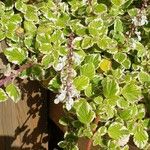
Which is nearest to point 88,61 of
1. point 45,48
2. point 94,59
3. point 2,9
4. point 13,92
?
point 94,59

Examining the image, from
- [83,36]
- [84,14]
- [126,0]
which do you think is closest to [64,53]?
[83,36]

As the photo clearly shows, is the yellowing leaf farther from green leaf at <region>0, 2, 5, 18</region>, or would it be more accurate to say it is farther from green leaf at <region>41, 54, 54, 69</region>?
green leaf at <region>0, 2, 5, 18</region>

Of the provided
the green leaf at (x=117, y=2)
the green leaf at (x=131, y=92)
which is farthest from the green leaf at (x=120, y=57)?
the green leaf at (x=117, y=2)

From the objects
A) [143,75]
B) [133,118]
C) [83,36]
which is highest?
[83,36]

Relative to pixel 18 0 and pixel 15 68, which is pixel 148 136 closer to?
pixel 15 68

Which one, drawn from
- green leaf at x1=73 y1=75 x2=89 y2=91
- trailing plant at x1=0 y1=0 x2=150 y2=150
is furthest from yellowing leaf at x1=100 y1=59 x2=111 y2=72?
green leaf at x1=73 y1=75 x2=89 y2=91

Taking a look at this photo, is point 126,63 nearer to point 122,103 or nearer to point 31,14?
point 122,103
